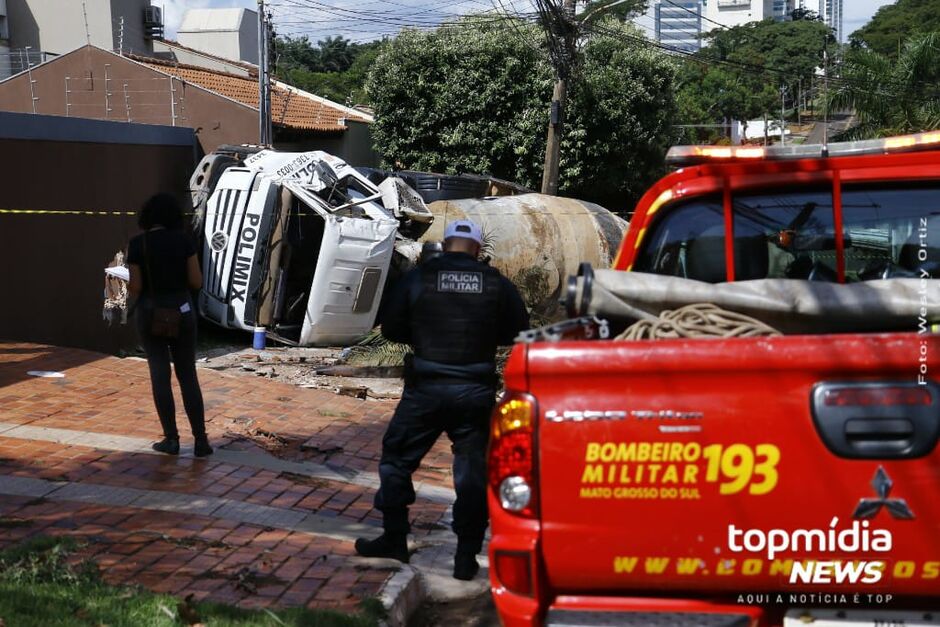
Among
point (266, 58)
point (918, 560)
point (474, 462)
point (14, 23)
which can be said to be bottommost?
point (474, 462)

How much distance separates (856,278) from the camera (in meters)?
4.82

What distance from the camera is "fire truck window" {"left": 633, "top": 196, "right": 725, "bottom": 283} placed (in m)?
4.79

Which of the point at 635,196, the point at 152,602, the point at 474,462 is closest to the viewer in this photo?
the point at 152,602

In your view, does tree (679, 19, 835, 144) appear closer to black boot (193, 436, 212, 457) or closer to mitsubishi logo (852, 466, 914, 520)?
black boot (193, 436, 212, 457)

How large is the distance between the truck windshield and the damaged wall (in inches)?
325

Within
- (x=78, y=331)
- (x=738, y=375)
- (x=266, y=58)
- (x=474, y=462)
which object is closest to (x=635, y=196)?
(x=266, y=58)

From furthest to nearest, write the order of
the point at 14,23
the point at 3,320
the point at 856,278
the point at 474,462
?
1. the point at 14,23
2. the point at 3,320
3. the point at 474,462
4. the point at 856,278

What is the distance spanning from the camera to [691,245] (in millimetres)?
4820

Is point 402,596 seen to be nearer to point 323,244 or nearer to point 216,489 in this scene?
point 216,489

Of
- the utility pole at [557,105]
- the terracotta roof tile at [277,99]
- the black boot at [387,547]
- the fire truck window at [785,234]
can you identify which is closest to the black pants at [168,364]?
the black boot at [387,547]

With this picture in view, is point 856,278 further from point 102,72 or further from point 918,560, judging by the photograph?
point 102,72

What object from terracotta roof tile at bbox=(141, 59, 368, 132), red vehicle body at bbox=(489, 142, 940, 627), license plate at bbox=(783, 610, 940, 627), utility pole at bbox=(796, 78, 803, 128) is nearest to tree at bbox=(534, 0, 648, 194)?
terracotta roof tile at bbox=(141, 59, 368, 132)

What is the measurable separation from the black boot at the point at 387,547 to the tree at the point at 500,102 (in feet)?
74.0

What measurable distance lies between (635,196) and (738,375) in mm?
28764
